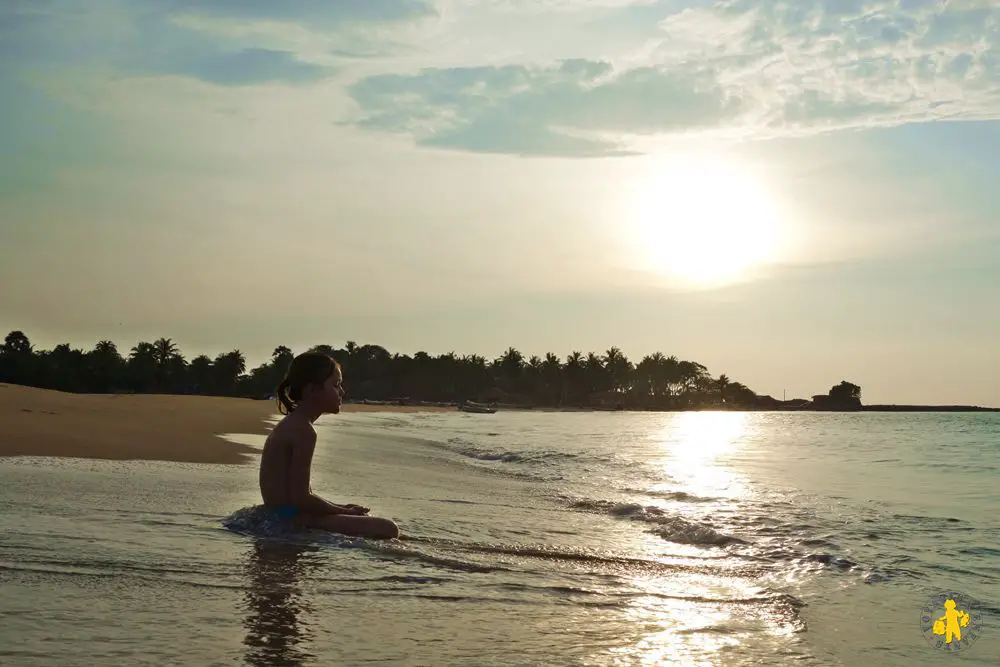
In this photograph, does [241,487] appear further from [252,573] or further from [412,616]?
[412,616]

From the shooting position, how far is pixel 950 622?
16.1ft

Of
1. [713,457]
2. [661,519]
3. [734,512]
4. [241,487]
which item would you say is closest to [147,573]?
[241,487]

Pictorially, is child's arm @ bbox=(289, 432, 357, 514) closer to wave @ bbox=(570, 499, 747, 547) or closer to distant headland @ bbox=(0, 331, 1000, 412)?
wave @ bbox=(570, 499, 747, 547)

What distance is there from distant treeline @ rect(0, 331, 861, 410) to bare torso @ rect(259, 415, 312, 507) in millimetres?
106686

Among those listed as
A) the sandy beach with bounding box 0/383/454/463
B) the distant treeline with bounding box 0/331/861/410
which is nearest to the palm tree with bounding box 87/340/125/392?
the distant treeline with bounding box 0/331/861/410

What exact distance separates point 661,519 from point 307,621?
20.0 feet

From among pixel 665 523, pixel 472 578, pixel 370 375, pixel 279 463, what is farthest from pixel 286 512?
pixel 370 375

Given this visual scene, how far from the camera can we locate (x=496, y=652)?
144 inches

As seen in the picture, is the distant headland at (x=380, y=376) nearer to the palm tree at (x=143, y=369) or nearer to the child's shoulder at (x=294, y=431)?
the palm tree at (x=143, y=369)

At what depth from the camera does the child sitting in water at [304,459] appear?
21.7 ft

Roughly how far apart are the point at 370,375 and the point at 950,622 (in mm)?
168808

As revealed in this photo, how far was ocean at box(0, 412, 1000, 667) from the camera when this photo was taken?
365cm

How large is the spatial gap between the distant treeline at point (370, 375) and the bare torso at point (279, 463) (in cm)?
10669

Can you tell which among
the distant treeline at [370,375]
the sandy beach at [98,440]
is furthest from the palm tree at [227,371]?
the sandy beach at [98,440]
